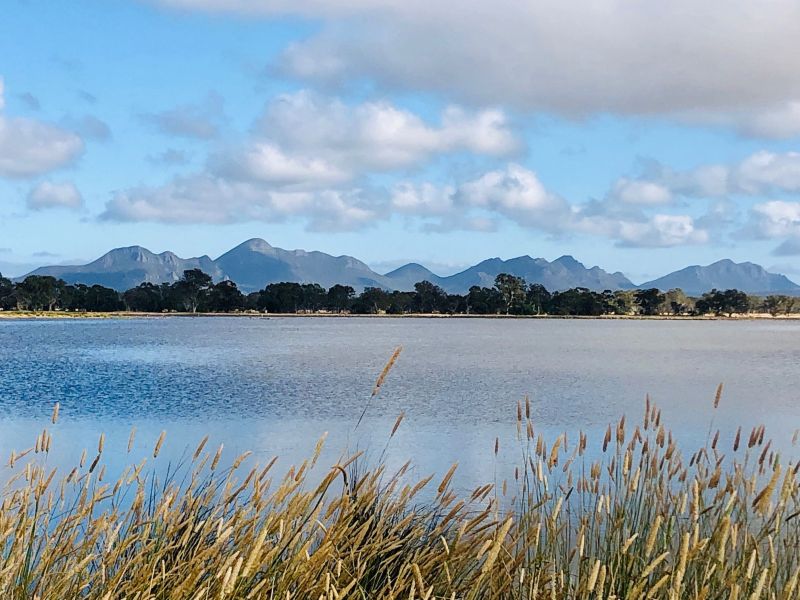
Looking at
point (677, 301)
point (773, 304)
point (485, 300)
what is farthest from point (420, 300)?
point (773, 304)

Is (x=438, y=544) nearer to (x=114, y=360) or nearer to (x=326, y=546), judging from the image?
(x=326, y=546)

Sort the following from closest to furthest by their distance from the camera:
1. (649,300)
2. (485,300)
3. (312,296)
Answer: (485,300), (649,300), (312,296)

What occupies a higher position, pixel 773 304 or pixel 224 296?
pixel 224 296

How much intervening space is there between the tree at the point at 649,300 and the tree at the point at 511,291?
24073 mm

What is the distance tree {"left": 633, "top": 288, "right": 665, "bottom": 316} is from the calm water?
406 feet

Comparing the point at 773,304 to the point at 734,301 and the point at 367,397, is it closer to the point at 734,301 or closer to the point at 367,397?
the point at 734,301

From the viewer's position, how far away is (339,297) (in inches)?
6978

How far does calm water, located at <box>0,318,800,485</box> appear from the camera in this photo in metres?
18.9

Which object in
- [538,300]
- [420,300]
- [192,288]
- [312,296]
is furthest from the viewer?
[420,300]

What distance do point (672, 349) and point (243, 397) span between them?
129 feet

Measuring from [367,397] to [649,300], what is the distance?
504 ft

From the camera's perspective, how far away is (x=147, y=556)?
5.43 m

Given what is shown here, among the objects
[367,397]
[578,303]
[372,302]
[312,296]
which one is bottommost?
[367,397]

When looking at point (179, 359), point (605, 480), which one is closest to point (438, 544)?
point (605, 480)
